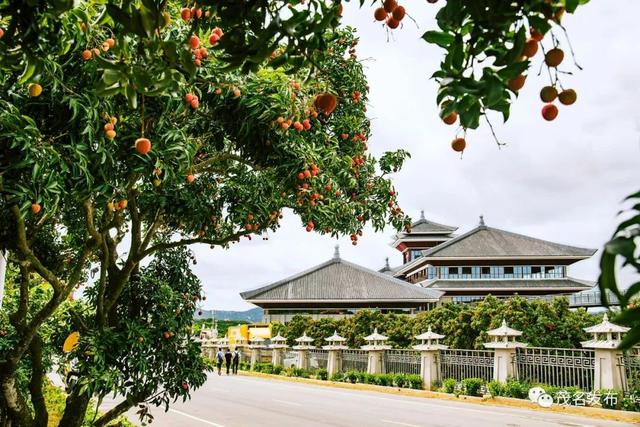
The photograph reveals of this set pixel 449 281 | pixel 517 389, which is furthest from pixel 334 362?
pixel 449 281

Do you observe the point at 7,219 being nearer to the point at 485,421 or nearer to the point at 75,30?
the point at 75,30

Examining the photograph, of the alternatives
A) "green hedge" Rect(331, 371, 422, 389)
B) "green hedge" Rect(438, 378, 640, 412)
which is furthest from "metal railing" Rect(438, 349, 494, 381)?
"green hedge" Rect(331, 371, 422, 389)

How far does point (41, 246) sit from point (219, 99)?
4364mm

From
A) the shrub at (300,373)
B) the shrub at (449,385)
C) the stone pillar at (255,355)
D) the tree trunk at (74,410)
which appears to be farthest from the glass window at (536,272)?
the tree trunk at (74,410)

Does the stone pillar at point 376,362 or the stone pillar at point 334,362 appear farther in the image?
the stone pillar at point 334,362

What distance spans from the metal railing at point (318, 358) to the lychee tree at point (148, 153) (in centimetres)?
2238

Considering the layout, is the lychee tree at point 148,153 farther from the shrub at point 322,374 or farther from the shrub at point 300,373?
the shrub at point 300,373

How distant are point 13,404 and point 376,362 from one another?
2015 cm

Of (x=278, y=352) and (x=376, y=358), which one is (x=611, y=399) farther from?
(x=278, y=352)

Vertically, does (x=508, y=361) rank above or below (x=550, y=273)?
below

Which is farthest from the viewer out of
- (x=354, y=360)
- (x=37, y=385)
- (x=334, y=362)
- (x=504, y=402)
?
(x=334, y=362)

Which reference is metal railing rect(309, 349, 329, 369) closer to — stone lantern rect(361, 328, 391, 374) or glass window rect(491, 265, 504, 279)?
stone lantern rect(361, 328, 391, 374)

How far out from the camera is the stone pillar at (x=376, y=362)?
2488 cm

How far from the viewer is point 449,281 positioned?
45.1 m
